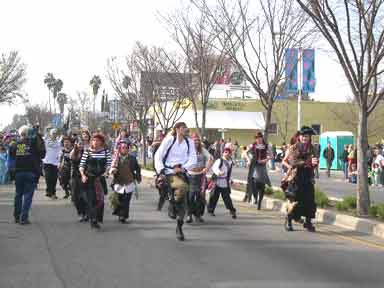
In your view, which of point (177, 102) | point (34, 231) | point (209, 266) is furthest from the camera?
point (177, 102)

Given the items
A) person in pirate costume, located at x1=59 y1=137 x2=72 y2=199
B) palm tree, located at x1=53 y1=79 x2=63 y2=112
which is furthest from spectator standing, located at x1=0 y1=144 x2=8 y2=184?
palm tree, located at x1=53 y1=79 x2=63 y2=112

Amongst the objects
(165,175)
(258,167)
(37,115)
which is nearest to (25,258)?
(165,175)

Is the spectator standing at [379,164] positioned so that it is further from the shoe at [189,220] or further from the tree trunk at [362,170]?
the shoe at [189,220]

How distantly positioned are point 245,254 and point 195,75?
56.7ft

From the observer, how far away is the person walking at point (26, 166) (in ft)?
38.1

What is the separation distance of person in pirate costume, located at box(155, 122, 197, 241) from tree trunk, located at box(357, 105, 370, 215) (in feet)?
13.3

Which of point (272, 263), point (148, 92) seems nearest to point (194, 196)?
point (272, 263)

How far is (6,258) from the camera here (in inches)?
335

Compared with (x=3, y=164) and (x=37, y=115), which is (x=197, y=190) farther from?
(x=37, y=115)

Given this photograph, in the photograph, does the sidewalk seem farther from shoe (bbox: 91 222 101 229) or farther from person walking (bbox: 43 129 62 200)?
person walking (bbox: 43 129 62 200)

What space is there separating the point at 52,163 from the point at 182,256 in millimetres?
9502

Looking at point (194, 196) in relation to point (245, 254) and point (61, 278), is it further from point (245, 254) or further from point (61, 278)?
point (61, 278)

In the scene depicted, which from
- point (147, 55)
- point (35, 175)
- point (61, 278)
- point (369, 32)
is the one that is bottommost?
point (61, 278)

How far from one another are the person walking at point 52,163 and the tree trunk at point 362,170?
8151 mm
